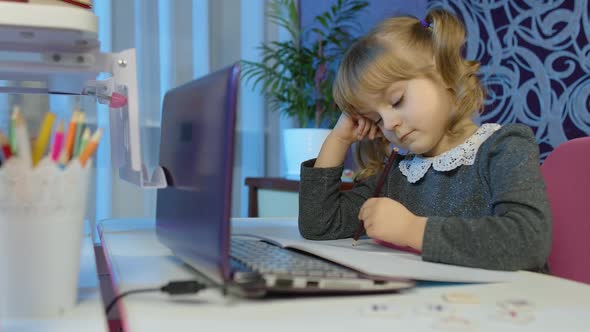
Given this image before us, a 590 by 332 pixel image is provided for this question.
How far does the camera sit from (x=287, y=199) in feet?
8.08

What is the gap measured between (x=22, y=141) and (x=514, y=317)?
1.36 ft

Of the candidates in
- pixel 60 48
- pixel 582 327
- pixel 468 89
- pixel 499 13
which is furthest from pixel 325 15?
pixel 582 327

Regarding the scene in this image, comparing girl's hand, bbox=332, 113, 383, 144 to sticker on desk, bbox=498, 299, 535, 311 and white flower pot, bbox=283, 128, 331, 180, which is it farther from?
white flower pot, bbox=283, 128, 331, 180

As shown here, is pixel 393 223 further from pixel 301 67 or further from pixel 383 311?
pixel 301 67

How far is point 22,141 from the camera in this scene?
1.73ft

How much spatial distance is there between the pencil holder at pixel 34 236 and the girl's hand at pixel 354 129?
0.75 m

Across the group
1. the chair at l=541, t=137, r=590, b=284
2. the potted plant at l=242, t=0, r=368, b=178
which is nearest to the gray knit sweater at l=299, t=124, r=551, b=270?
the chair at l=541, t=137, r=590, b=284

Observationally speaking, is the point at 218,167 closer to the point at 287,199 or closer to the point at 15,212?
the point at 15,212

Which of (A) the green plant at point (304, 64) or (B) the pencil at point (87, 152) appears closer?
(B) the pencil at point (87, 152)

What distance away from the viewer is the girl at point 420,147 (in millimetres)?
910

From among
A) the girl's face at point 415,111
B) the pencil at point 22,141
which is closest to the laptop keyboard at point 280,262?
the pencil at point 22,141

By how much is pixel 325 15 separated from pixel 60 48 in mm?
2228

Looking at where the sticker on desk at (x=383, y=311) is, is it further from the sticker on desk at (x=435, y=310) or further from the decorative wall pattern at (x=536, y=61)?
the decorative wall pattern at (x=536, y=61)

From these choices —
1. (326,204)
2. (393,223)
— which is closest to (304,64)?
(326,204)
